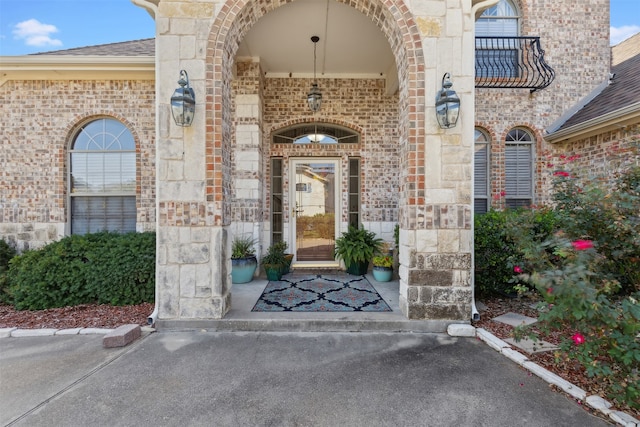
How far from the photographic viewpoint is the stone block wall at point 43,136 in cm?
494

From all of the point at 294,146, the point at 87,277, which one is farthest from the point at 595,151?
the point at 87,277

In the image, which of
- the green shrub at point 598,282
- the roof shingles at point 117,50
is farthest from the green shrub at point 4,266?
the green shrub at point 598,282

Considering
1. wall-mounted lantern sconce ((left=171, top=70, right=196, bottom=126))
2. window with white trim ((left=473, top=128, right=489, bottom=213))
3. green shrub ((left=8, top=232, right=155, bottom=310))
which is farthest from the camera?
window with white trim ((left=473, top=128, right=489, bottom=213))

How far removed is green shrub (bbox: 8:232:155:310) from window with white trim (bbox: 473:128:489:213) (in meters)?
5.97

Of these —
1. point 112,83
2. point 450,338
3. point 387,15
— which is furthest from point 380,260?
point 112,83

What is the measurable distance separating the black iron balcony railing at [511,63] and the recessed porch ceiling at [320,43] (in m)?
2.07

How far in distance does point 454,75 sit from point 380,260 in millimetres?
2933

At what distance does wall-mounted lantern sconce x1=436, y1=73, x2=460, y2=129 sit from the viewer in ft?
9.75

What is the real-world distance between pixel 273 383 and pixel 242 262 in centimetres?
271

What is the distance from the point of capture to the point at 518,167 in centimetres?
591

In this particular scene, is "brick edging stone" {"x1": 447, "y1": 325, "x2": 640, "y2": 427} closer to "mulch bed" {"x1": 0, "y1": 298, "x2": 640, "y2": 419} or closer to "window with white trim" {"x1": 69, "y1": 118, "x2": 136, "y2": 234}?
"mulch bed" {"x1": 0, "y1": 298, "x2": 640, "y2": 419}

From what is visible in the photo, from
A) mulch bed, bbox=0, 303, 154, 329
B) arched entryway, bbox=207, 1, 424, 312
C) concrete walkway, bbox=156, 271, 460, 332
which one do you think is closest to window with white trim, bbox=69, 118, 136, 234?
mulch bed, bbox=0, 303, 154, 329

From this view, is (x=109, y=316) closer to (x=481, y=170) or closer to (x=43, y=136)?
(x=43, y=136)

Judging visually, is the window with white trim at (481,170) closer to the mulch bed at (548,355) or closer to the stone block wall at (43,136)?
the mulch bed at (548,355)
